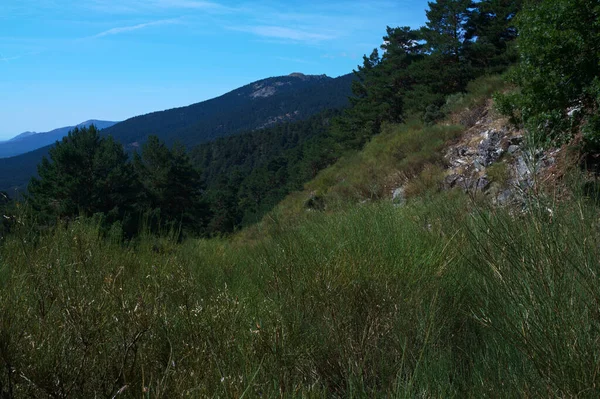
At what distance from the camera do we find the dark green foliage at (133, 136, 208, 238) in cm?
3491

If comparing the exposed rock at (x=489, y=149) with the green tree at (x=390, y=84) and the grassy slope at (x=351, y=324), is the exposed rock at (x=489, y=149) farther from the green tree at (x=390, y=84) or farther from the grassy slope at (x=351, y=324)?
the green tree at (x=390, y=84)

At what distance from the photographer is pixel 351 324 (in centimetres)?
241

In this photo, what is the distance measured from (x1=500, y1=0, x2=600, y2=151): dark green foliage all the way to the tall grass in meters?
5.69

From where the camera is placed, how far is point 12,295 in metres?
2.38

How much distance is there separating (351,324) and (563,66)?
7.58 m

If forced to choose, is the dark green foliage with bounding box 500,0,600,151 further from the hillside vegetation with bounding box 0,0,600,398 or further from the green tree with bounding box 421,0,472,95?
the green tree with bounding box 421,0,472,95

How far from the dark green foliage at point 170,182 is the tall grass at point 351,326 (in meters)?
31.8

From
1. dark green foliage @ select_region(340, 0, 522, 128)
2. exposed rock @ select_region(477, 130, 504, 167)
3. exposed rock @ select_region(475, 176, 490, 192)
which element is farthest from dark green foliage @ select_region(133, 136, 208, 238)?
exposed rock @ select_region(475, 176, 490, 192)

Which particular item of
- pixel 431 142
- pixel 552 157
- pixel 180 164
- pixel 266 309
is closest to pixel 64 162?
pixel 180 164

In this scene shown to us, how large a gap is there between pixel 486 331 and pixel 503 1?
26.7 m

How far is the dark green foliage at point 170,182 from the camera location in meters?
34.9

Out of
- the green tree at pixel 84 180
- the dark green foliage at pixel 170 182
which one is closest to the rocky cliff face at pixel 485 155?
the green tree at pixel 84 180

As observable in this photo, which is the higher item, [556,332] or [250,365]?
[556,332]

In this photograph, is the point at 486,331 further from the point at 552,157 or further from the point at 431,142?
the point at 431,142
